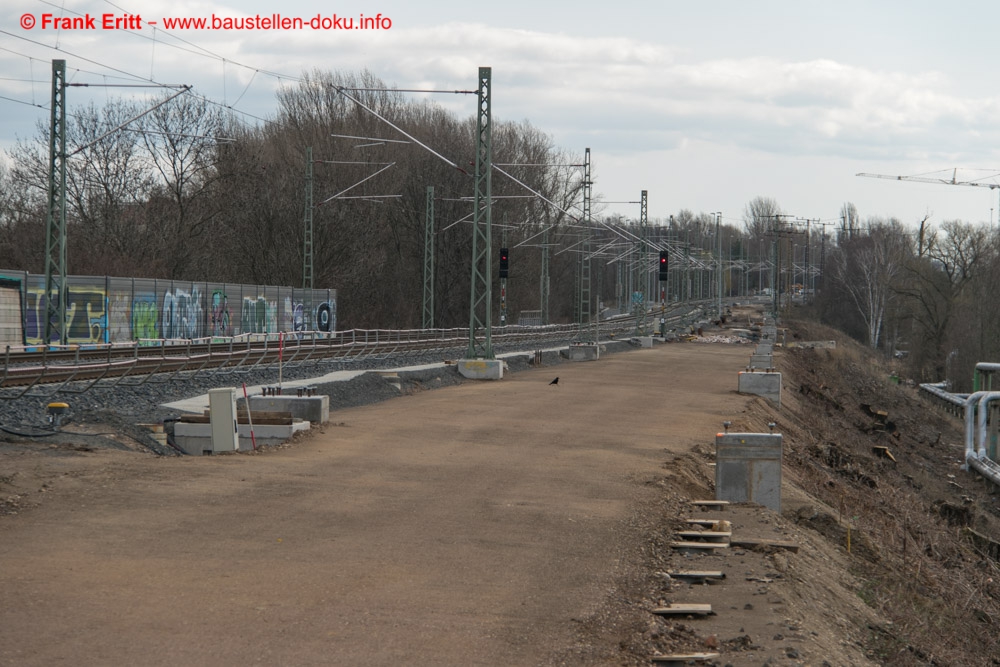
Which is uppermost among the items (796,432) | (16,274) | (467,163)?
(467,163)

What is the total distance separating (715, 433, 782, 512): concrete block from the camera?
1398 centimetres

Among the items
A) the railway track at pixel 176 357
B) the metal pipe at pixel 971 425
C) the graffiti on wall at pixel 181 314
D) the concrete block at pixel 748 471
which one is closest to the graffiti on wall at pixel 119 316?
the railway track at pixel 176 357

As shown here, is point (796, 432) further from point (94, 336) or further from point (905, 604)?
point (94, 336)

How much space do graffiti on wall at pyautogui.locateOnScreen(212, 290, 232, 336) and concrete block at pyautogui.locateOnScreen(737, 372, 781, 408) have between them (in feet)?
81.5

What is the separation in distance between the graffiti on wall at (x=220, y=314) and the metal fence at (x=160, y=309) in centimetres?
2

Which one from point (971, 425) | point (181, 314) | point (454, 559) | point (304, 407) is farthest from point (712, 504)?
point (181, 314)

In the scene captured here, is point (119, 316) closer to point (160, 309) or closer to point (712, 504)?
point (160, 309)

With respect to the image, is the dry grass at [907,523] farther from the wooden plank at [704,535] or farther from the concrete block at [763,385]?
the wooden plank at [704,535]

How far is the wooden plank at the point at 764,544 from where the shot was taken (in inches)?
461

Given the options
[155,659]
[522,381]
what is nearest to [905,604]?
[155,659]

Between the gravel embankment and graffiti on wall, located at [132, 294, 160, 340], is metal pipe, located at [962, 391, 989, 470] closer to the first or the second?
the gravel embankment

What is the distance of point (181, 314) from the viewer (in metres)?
45.4

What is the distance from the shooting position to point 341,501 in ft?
42.5

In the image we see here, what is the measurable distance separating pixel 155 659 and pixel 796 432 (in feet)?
80.3
